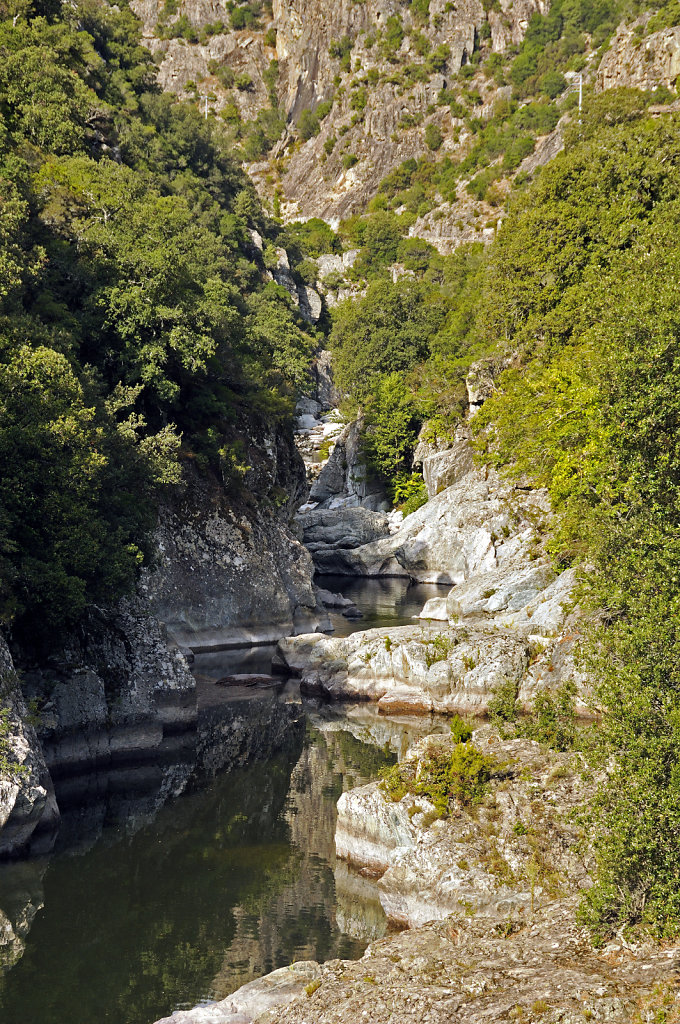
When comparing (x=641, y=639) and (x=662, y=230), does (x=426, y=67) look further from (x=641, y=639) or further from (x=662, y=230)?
(x=641, y=639)

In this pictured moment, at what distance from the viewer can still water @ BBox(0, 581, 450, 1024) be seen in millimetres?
15680

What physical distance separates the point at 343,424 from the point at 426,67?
9761 centimetres

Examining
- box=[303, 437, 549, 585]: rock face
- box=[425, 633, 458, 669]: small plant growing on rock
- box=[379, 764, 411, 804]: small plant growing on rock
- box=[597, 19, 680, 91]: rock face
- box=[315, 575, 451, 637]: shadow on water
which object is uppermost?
box=[597, 19, 680, 91]: rock face

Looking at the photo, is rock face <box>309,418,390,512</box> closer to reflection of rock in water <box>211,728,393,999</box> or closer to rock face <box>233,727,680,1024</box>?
reflection of rock in water <box>211,728,393,999</box>

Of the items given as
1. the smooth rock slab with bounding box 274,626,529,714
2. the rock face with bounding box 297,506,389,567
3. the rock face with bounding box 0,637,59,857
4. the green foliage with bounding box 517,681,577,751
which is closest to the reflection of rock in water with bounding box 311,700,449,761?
the smooth rock slab with bounding box 274,626,529,714

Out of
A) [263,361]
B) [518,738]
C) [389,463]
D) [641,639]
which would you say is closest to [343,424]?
[389,463]

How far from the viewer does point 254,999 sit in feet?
46.0

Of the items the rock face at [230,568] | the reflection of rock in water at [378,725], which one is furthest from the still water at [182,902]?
the rock face at [230,568]

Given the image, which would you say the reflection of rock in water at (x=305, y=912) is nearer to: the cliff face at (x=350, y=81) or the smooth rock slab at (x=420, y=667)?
the smooth rock slab at (x=420, y=667)

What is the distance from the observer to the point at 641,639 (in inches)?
509

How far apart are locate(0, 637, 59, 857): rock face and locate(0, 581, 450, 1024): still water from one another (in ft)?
2.08

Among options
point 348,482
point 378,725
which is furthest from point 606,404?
point 348,482

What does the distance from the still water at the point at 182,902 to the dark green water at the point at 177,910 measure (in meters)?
0.03

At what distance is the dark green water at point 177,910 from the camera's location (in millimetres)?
15539
